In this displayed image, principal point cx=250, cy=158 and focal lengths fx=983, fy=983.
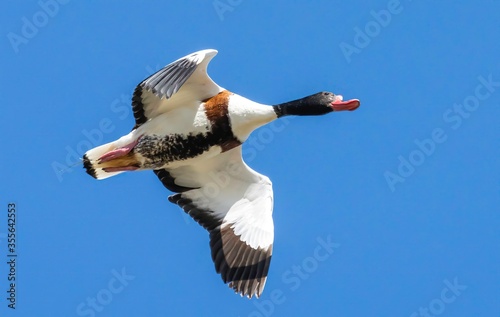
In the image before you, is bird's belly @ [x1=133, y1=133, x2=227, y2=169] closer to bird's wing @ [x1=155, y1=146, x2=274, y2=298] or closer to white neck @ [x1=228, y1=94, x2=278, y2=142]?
white neck @ [x1=228, y1=94, x2=278, y2=142]

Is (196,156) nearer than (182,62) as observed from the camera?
No

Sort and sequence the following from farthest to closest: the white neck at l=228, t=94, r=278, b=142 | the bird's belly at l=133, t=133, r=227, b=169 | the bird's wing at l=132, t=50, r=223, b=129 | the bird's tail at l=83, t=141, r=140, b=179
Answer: the bird's tail at l=83, t=141, r=140, b=179 → the bird's belly at l=133, t=133, r=227, b=169 → the white neck at l=228, t=94, r=278, b=142 → the bird's wing at l=132, t=50, r=223, b=129

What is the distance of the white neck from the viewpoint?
10984 mm

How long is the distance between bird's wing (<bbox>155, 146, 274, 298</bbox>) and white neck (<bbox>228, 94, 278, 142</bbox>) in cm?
56

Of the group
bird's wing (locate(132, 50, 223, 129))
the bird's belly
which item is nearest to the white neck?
the bird's belly

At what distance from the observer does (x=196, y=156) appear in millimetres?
11234

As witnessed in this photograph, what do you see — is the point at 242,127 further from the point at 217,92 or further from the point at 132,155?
the point at 132,155

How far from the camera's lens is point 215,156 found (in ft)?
38.1

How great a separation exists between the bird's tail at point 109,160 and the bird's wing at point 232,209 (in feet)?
2.18

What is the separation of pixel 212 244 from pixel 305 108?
1932 mm

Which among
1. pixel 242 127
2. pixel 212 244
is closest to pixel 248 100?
pixel 242 127

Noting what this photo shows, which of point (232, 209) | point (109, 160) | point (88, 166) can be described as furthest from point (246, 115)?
point (88, 166)

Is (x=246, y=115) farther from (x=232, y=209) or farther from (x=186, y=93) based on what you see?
(x=232, y=209)

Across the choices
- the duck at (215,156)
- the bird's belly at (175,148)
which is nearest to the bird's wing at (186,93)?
the duck at (215,156)
